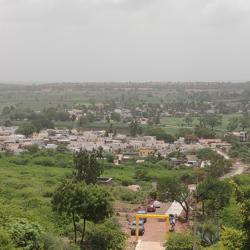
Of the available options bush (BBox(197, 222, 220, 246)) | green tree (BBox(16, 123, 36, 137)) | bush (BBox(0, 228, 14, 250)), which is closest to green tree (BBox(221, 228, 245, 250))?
bush (BBox(0, 228, 14, 250))

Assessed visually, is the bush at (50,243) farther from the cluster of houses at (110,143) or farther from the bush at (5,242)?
the cluster of houses at (110,143)

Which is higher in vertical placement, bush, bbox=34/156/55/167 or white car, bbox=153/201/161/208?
white car, bbox=153/201/161/208

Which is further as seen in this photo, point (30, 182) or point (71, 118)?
point (71, 118)

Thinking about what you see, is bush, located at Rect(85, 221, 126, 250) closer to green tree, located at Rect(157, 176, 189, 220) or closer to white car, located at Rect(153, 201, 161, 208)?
green tree, located at Rect(157, 176, 189, 220)

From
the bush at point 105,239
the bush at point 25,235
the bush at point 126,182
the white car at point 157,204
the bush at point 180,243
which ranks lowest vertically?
the bush at point 126,182

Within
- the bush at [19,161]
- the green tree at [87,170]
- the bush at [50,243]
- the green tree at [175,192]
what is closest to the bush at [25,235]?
the bush at [50,243]

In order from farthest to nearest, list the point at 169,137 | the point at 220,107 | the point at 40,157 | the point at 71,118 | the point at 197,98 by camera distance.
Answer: the point at 197,98
the point at 220,107
the point at 71,118
the point at 169,137
the point at 40,157

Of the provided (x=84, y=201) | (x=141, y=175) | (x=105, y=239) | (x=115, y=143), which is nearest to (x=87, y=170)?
(x=141, y=175)

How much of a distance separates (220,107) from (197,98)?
82.8 ft

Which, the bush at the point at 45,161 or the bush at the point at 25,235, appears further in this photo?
the bush at the point at 45,161

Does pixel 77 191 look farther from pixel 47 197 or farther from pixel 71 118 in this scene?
pixel 71 118

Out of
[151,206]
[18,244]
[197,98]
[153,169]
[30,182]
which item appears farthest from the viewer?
[197,98]

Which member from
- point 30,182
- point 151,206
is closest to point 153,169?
point 30,182

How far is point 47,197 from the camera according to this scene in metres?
31.2
